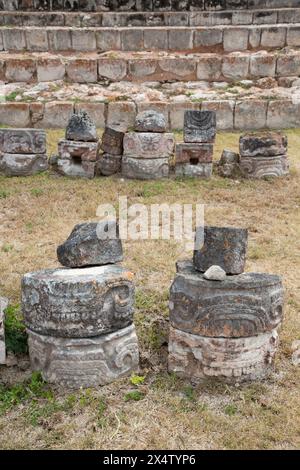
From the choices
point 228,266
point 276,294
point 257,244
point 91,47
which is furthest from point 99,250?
point 91,47

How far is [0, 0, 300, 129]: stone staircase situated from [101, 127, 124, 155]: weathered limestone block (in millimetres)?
3768

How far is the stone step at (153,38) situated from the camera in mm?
15656

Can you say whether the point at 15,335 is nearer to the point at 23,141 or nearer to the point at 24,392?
the point at 24,392

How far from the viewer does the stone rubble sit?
9.58 m

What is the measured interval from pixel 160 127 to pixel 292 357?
20.9 feet

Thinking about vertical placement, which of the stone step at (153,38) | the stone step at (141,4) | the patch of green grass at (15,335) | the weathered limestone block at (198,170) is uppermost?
the stone step at (141,4)

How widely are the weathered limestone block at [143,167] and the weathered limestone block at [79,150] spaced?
2.03ft

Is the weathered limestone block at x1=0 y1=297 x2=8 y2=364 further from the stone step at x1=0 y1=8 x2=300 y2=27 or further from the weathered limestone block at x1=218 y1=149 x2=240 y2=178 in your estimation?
the stone step at x1=0 y1=8 x2=300 y2=27

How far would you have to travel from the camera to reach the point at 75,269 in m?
4.23

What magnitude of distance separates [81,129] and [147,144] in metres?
1.33

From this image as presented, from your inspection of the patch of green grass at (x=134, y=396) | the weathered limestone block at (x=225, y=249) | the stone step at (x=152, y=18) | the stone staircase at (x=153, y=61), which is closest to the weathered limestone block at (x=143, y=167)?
the stone staircase at (x=153, y=61)

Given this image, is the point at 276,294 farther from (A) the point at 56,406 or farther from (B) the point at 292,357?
(A) the point at 56,406

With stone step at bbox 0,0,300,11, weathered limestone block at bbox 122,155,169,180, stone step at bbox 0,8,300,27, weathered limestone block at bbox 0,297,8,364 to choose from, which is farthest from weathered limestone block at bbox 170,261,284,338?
stone step at bbox 0,0,300,11

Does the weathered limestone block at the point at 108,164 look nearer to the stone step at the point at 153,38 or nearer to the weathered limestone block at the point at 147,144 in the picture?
the weathered limestone block at the point at 147,144
